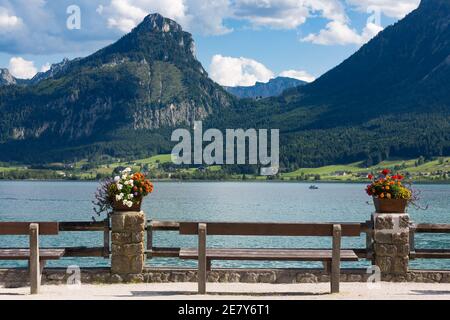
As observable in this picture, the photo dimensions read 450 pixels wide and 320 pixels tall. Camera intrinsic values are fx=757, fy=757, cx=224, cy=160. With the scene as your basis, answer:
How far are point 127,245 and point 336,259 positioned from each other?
429 centimetres

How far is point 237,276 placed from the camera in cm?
1559

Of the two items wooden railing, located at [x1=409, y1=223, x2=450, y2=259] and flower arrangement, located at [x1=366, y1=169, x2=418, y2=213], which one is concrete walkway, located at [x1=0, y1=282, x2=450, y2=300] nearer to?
wooden railing, located at [x1=409, y1=223, x2=450, y2=259]

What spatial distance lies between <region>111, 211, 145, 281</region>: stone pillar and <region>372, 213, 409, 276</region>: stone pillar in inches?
189

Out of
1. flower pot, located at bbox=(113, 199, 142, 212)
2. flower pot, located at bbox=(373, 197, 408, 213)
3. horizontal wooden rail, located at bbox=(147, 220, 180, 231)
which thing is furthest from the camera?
horizontal wooden rail, located at bbox=(147, 220, 180, 231)

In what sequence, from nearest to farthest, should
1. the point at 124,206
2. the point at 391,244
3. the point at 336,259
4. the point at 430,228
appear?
the point at 336,259 < the point at 124,206 < the point at 391,244 < the point at 430,228

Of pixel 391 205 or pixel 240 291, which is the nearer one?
pixel 240 291

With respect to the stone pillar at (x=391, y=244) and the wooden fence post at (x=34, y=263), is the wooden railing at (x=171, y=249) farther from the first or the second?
the wooden fence post at (x=34, y=263)

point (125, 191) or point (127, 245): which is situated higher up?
point (125, 191)

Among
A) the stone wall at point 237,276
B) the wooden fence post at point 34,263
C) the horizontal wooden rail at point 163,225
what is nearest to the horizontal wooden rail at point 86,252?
the stone wall at point 237,276

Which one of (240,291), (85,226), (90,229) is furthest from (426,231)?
(85,226)

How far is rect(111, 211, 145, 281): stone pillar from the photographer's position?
15.3 m

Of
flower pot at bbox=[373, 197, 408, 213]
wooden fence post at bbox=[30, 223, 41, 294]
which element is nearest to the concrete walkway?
wooden fence post at bbox=[30, 223, 41, 294]

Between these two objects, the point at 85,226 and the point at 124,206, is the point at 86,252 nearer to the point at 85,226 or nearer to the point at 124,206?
the point at 85,226

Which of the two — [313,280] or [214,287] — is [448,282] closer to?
[313,280]
